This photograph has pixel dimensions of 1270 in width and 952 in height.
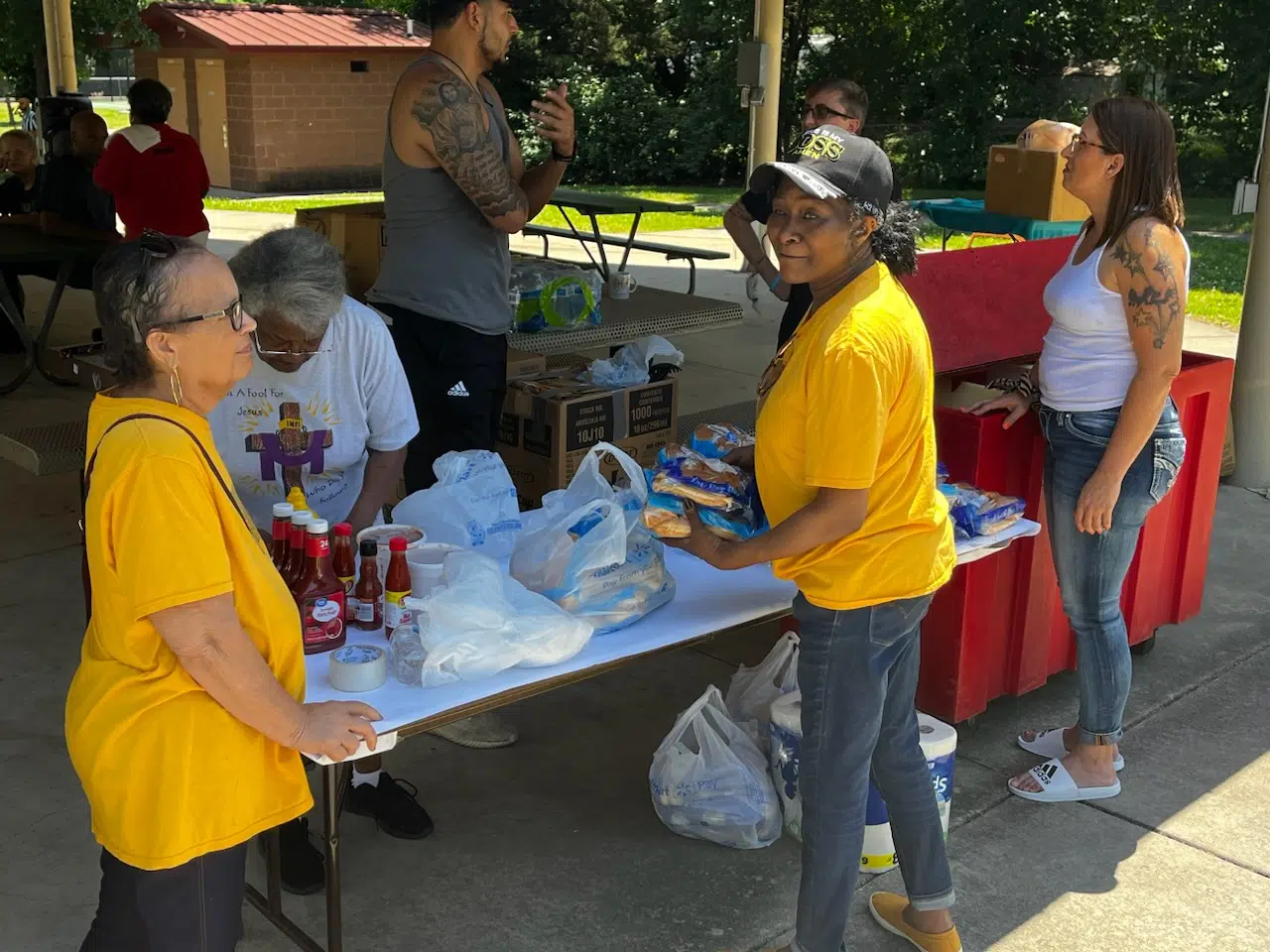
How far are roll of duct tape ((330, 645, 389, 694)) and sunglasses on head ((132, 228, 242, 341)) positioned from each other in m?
0.63

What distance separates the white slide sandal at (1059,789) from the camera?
11.4ft

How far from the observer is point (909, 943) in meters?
2.86

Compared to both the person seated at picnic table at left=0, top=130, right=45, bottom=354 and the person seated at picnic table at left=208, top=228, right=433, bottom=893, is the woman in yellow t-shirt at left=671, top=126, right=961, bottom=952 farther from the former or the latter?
the person seated at picnic table at left=0, top=130, right=45, bottom=354

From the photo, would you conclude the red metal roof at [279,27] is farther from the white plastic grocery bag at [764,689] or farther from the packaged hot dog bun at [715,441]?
the packaged hot dog bun at [715,441]

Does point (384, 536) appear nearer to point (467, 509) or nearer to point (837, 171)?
point (467, 509)

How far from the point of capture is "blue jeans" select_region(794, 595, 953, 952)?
2404 millimetres

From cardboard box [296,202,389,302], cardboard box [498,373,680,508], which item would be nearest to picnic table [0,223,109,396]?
cardboard box [296,202,389,302]

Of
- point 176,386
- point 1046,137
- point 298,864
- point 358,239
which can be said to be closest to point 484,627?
point 176,386

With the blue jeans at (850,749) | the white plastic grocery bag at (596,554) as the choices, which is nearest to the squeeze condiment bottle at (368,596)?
the white plastic grocery bag at (596,554)

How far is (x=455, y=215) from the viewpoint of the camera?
12.3 ft

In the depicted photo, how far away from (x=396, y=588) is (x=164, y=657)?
0.62m

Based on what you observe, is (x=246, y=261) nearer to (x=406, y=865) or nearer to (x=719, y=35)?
(x=406, y=865)

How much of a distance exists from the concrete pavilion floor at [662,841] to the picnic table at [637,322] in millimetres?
1601

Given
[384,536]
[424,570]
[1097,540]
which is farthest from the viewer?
[1097,540]
